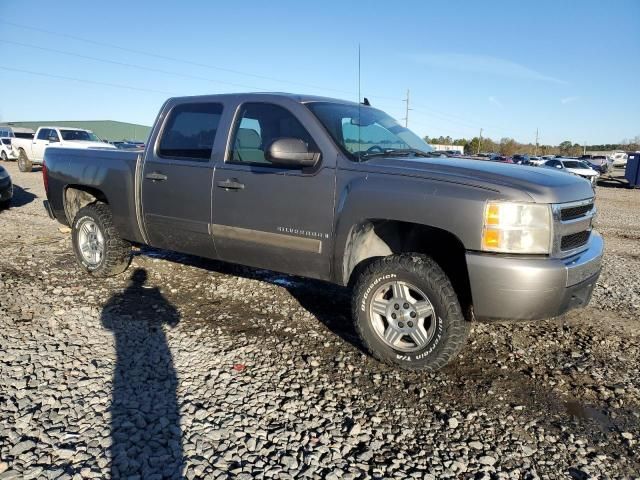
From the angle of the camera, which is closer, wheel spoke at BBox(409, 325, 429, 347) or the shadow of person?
the shadow of person

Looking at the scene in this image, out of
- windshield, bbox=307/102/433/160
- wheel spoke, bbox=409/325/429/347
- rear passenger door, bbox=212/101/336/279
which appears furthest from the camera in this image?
windshield, bbox=307/102/433/160

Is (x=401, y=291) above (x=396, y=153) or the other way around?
the other way around

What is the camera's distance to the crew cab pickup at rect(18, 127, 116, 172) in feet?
62.4

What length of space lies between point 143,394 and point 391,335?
1721 mm

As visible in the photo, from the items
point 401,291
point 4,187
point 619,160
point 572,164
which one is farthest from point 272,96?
point 619,160

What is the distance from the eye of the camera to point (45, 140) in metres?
19.9

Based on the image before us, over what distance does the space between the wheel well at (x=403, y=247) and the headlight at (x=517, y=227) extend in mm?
479

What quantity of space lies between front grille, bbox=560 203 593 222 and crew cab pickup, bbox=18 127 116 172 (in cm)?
1799

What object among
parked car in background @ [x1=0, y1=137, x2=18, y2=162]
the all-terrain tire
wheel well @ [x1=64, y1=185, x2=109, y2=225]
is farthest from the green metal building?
wheel well @ [x1=64, y1=185, x2=109, y2=225]

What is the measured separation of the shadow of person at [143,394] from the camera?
2330 millimetres

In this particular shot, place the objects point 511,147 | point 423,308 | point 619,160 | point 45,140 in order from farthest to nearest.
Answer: point 511,147, point 619,160, point 45,140, point 423,308

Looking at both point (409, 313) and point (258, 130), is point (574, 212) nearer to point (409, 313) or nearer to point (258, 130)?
point (409, 313)

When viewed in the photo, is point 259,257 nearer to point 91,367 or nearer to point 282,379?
point 282,379

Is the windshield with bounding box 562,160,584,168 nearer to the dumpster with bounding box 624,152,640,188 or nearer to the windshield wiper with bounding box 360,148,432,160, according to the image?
the dumpster with bounding box 624,152,640,188
